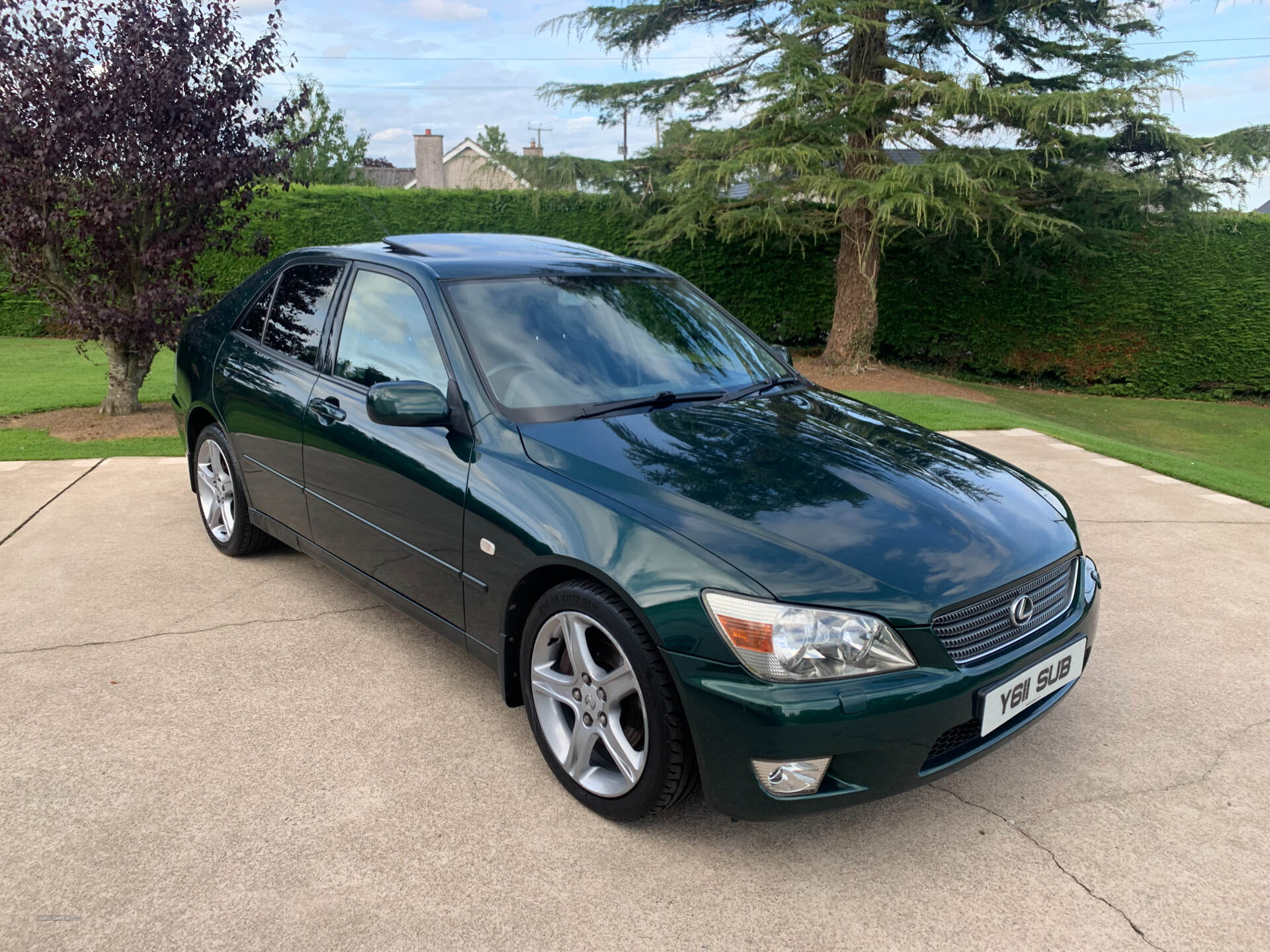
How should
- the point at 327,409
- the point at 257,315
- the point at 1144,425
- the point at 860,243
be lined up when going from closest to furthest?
the point at 327,409, the point at 257,315, the point at 1144,425, the point at 860,243

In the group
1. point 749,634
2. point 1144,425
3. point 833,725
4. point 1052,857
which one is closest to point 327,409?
point 749,634

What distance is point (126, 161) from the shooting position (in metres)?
7.79

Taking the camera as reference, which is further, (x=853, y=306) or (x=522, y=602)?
(x=853, y=306)

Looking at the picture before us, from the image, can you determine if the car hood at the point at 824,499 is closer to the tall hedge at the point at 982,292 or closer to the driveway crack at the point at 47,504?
the driveway crack at the point at 47,504

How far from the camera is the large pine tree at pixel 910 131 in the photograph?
11.8 metres

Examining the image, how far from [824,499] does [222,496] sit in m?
3.46

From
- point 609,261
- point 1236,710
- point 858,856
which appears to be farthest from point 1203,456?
point 858,856

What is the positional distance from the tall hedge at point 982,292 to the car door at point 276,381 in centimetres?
1139

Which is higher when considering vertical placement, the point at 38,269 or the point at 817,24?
the point at 817,24

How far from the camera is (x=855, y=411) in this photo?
3.79 metres

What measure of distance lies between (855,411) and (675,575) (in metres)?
1.64

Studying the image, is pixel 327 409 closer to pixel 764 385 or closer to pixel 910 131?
pixel 764 385

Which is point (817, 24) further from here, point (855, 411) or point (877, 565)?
point (877, 565)

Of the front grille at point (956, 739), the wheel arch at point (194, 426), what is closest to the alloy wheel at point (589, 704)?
the front grille at point (956, 739)
